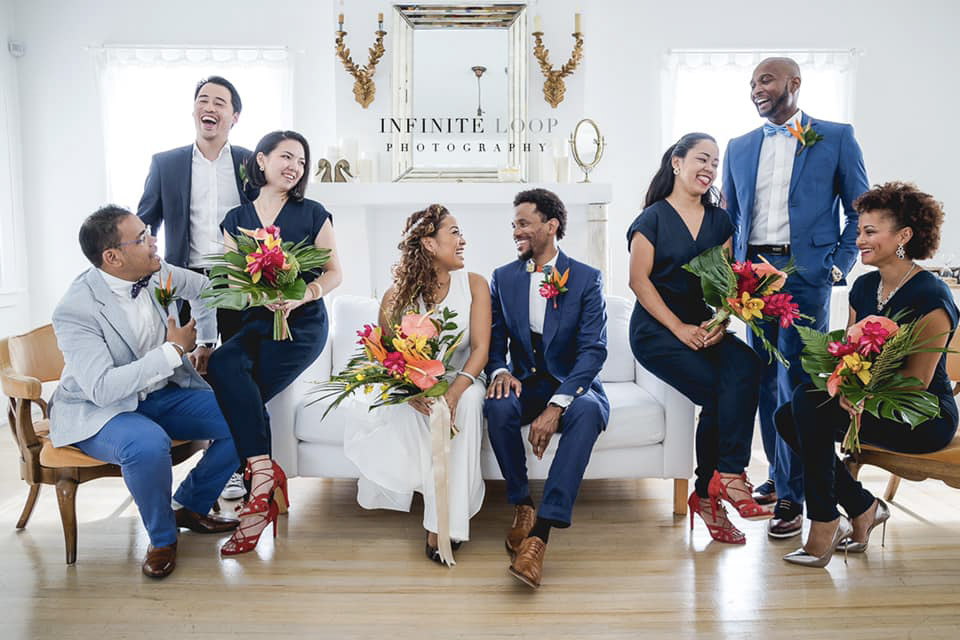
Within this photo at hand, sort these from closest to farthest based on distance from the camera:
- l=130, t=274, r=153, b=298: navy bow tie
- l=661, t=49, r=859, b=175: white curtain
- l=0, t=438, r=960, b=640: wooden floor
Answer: l=0, t=438, r=960, b=640: wooden floor < l=130, t=274, r=153, b=298: navy bow tie < l=661, t=49, r=859, b=175: white curtain

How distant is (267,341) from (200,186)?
862 mm

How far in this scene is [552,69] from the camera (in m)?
5.21

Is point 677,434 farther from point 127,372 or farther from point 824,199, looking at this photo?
point 127,372

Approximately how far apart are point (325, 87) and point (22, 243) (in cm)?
264

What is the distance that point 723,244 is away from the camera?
2895mm

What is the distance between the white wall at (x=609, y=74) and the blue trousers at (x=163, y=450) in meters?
3.45

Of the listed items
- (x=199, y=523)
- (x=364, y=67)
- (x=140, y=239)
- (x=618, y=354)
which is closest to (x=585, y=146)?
(x=364, y=67)

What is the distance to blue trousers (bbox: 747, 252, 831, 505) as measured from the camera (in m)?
2.92

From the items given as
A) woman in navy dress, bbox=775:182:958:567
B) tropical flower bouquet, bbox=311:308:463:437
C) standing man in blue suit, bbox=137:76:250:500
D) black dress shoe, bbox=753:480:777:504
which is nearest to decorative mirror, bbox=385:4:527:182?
standing man in blue suit, bbox=137:76:250:500

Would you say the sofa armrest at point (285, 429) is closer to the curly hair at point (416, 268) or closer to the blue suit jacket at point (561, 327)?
the curly hair at point (416, 268)

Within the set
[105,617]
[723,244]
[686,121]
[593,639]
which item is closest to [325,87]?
[686,121]

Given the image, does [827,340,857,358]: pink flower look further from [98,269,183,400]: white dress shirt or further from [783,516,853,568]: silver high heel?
[98,269,183,400]: white dress shirt

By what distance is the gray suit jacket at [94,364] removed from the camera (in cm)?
250

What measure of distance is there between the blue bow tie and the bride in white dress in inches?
53.9
